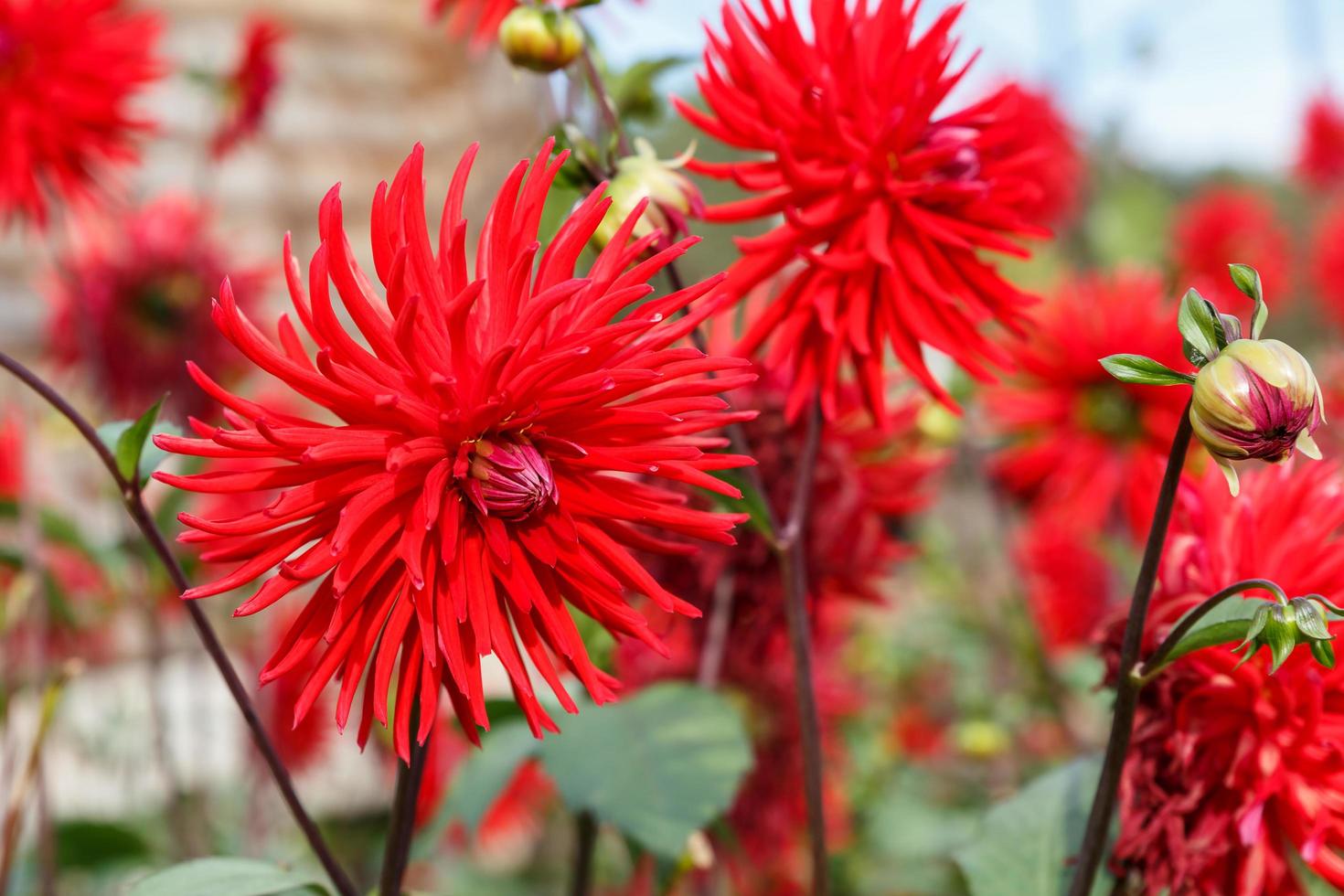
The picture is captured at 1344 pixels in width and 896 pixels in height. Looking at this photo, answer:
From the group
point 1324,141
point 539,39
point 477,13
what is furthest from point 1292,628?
point 1324,141

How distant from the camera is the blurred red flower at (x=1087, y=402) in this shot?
1.22 meters

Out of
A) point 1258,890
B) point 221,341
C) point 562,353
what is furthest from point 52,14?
point 1258,890

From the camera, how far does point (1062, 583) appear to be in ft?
5.90

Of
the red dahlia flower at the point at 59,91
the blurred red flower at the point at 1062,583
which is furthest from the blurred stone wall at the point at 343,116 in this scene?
the red dahlia flower at the point at 59,91

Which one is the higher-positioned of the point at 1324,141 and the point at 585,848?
the point at 1324,141

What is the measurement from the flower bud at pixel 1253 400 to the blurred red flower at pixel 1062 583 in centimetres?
127

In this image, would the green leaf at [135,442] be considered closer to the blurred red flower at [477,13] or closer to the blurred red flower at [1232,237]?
the blurred red flower at [477,13]

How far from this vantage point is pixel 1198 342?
44 cm

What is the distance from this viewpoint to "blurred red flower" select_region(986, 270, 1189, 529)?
4.00ft

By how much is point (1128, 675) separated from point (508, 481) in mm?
264

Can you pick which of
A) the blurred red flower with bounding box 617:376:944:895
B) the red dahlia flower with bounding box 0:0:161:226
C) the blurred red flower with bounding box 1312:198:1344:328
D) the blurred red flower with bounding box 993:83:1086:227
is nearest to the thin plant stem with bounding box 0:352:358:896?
the blurred red flower with bounding box 617:376:944:895

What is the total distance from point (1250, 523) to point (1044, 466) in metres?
0.84

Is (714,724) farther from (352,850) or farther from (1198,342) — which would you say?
(352,850)

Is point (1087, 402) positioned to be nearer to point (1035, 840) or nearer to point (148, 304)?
point (1035, 840)
